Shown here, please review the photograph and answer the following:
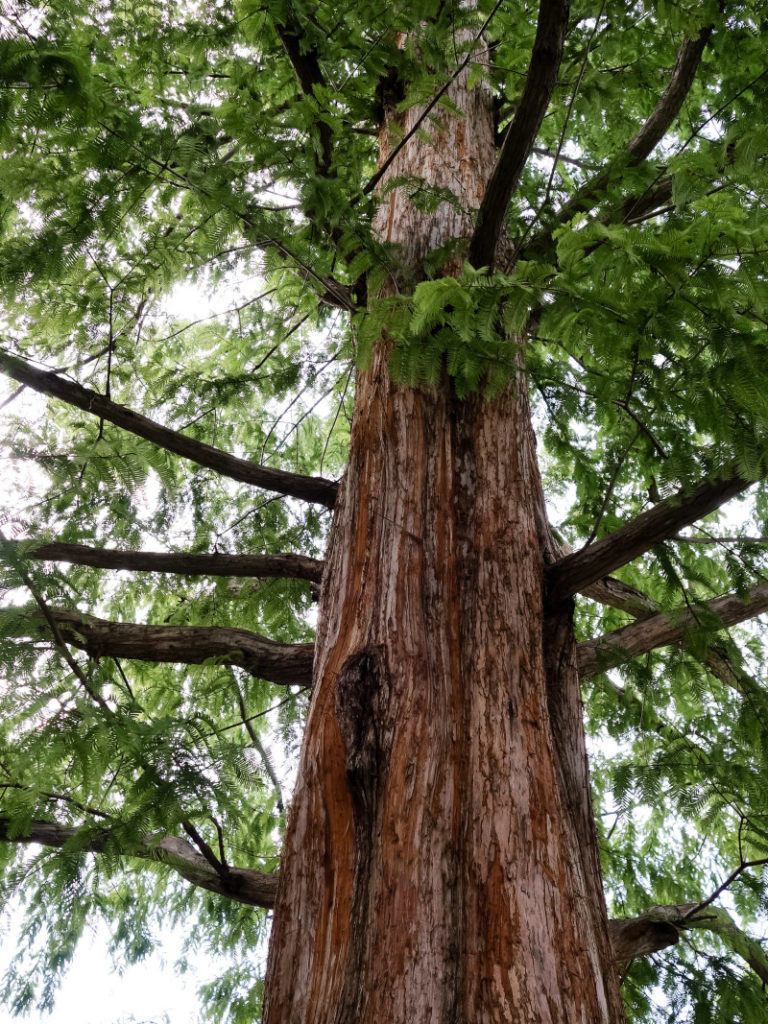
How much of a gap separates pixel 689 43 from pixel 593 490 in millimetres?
2043

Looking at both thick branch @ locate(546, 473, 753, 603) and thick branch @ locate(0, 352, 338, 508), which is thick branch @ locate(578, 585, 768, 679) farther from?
thick branch @ locate(0, 352, 338, 508)

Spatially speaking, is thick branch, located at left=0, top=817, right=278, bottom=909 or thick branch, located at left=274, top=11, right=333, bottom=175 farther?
thick branch, located at left=274, top=11, right=333, bottom=175

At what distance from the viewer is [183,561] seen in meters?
2.74

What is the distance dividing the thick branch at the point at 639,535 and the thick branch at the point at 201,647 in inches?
37.3

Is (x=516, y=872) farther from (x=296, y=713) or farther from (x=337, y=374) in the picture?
(x=337, y=374)

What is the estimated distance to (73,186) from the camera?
2336 millimetres

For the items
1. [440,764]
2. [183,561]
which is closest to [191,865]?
[183,561]

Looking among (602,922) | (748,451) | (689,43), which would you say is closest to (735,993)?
(602,922)

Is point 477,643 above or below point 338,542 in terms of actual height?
below

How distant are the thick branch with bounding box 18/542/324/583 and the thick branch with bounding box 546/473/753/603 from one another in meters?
0.90

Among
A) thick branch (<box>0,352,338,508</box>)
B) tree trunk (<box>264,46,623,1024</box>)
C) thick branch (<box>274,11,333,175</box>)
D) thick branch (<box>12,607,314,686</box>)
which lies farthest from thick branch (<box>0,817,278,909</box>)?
thick branch (<box>274,11,333,175</box>)

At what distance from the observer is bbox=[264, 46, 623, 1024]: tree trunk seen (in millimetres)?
1590

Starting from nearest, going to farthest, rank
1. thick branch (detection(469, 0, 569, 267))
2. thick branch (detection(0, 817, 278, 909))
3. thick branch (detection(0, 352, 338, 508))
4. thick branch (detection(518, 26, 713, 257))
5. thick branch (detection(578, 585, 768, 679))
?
thick branch (detection(469, 0, 569, 267)), thick branch (detection(0, 817, 278, 909)), thick branch (detection(0, 352, 338, 508)), thick branch (detection(578, 585, 768, 679)), thick branch (detection(518, 26, 713, 257))

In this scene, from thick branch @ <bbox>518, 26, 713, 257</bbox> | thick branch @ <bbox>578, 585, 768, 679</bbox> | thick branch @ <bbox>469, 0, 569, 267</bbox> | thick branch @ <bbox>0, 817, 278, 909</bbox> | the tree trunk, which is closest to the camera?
the tree trunk
